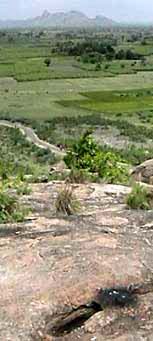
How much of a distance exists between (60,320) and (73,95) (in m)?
67.5

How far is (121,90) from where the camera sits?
76.4m

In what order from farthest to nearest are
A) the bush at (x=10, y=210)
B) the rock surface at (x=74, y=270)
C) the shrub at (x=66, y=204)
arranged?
the shrub at (x=66, y=204), the bush at (x=10, y=210), the rock surface at (x=74, y=270)

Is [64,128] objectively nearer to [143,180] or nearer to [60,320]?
[143,180]

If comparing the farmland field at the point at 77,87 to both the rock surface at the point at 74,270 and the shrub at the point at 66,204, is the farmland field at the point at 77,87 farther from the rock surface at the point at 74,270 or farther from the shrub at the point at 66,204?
the rock surface at the point at 74,270

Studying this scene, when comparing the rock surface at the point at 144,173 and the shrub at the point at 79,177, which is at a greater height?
the shrub at the point at 79,177

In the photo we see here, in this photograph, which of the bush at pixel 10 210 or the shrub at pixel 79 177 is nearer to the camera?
the bush at pixel 10 210

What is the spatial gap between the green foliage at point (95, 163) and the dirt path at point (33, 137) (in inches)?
887

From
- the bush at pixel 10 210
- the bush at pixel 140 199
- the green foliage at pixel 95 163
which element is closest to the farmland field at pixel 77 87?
the green foliage at pixel 95 163

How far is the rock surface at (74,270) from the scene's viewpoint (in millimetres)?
7164

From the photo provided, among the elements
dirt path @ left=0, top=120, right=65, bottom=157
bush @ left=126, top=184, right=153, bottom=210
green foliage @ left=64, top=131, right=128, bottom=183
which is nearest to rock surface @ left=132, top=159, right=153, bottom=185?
green foliage @ left=64, top=131, right=128, bottom=183

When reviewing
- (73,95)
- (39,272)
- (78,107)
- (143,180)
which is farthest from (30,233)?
(73,95)

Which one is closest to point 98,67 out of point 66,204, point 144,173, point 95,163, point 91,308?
point 95,163

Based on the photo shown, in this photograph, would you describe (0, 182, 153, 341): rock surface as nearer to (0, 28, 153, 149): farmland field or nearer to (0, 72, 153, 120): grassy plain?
(0, 28, 153, 149): farmland field

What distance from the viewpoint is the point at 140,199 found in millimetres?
11758
